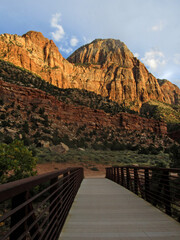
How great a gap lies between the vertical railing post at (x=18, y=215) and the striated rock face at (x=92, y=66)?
92.7 m

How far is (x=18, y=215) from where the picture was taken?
1.72m

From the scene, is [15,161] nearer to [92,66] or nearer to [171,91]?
[92,66]

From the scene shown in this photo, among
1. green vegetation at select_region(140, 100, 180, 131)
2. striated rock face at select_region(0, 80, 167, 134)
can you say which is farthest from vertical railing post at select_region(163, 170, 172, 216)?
green vegetation at select_region(140, 100, 180, 131)

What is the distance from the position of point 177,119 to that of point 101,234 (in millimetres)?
111735

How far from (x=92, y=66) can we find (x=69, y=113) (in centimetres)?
8343

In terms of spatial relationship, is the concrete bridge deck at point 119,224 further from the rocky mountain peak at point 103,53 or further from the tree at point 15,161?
the rocky mountain peak at point 103,53

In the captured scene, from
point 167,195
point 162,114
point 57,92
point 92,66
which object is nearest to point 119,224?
point 167,195

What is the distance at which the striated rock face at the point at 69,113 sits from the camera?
4782cm

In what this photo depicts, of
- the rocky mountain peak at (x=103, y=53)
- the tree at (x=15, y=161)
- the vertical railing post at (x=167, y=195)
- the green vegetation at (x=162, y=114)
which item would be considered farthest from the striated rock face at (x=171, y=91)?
the vertical railing post at (x=167, y=195)

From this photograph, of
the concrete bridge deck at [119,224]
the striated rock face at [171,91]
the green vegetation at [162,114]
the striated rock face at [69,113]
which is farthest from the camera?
the striated rock face at [171,91]

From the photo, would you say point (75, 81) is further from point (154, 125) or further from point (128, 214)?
point (128, 214)

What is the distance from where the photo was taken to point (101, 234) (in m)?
3.47

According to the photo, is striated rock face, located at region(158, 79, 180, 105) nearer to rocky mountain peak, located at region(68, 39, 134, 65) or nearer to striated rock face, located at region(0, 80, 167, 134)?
rocky mountain peak, located at region(68, 39, 134, 65)

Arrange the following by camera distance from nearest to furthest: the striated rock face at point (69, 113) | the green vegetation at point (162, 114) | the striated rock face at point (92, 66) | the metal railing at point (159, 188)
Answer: the metal railing at point (159, 188) < the striated rock face at point (69, 113) < the striated rock face at point (92, 66) < the green vegetation at point (162, 114)
